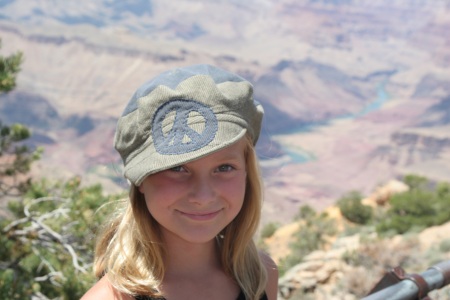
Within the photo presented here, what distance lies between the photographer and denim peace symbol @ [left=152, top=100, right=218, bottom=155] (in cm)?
122

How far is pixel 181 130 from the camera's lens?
123 centimetres

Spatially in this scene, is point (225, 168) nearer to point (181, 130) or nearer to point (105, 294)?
point (181, 130)

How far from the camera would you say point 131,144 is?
4.23 feet

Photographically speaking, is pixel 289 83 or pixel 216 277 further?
pixel 289 83

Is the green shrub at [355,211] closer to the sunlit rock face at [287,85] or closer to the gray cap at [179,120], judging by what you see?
the gray cap at [179,120]

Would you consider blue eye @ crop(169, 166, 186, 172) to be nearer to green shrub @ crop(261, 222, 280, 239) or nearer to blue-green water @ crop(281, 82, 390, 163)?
green shrub @ crop(261, 222, 280, 239)

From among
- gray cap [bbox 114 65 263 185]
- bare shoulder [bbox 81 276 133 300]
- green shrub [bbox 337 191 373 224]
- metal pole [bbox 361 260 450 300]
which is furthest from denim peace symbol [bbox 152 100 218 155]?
green shrub [bbox 337 191 373 224]

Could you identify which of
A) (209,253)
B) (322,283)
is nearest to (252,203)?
(209,253)

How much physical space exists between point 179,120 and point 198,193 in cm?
21

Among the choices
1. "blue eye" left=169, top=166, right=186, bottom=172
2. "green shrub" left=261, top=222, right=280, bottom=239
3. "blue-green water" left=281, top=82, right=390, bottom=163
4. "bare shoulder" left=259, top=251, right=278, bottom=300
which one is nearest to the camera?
"blue eye" left=169, top=166, right=186, bottom=172

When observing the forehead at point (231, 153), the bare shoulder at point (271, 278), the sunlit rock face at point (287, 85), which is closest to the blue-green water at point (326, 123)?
the sunlit rock face at point (287, 85)

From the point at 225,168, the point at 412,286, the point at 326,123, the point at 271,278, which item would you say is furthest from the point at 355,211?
the point at 326,123

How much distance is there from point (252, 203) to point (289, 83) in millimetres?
138330

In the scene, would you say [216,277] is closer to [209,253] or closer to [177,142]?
[209,253]
